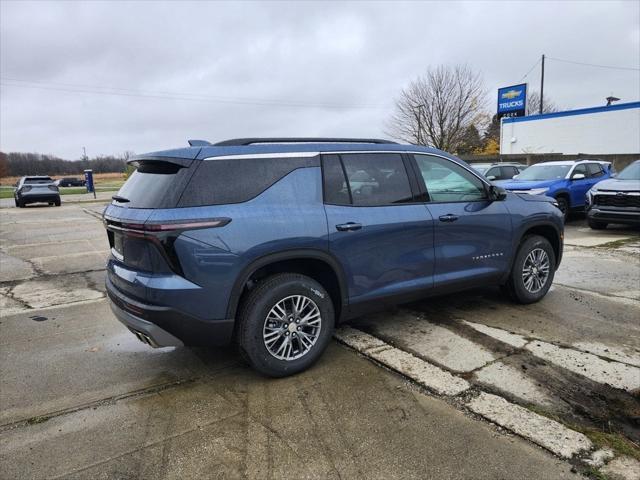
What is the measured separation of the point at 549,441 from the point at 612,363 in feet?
4.59

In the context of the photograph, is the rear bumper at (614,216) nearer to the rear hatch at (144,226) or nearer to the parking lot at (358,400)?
the parking lot at (358,400)

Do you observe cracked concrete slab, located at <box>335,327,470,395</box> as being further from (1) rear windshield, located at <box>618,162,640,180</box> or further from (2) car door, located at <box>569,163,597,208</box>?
(2) car door, located at <box>569,163,597,208</box>

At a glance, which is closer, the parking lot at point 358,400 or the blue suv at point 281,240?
the parking lot at point 358,400

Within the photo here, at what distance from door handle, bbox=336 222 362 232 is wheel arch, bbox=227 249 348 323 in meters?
0.23

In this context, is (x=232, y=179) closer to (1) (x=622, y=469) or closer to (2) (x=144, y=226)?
(2) (x=144, y=226)

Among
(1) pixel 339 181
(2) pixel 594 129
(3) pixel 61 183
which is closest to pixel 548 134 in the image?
(2) pixel 594 129

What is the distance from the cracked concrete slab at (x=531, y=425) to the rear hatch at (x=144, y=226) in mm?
2269

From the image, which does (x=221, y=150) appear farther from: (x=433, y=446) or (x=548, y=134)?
(x=548, y=134)

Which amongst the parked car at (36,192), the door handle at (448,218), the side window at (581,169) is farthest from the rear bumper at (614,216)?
the parked car at (36,192)

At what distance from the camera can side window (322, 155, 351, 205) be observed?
3.70m

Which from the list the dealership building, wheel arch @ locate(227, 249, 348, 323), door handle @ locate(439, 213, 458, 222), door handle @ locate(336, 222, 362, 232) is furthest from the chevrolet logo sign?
wheel arch @ locate(227, 249, 348, 323)

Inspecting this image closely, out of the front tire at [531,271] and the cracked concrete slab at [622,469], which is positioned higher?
the front tire at [531,271]

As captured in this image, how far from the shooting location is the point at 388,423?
2.95 m

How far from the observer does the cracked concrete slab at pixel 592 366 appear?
340 cm
